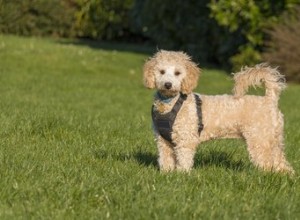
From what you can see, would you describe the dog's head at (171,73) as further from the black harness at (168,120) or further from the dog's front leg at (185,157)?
the dog's front leg at (185,157)

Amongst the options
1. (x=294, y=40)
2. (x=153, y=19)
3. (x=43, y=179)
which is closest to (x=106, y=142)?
(x=43, y=179)

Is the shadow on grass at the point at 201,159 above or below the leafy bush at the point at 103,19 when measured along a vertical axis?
above

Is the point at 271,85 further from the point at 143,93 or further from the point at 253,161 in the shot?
the point at 143,93

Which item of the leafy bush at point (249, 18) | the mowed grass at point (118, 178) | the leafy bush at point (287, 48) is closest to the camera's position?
the mowed grass at point (118, 178)

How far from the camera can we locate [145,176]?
305 inches

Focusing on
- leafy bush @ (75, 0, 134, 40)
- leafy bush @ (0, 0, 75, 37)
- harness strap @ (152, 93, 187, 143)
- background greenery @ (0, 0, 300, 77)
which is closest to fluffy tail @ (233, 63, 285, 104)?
harness strap @ (152, 93, 187, 143)

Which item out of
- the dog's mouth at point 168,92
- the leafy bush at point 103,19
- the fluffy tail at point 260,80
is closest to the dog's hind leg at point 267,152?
the fluffy tail at point 260,80

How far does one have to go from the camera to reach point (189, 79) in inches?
339

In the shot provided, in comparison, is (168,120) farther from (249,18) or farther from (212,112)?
(249,18)

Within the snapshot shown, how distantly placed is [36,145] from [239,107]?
2.56m

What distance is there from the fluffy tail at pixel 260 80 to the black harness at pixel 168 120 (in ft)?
1.55

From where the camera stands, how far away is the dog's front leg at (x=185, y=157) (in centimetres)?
842

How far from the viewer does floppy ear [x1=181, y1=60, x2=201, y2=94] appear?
28.2 ft

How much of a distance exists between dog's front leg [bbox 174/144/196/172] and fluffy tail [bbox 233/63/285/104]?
815mm
